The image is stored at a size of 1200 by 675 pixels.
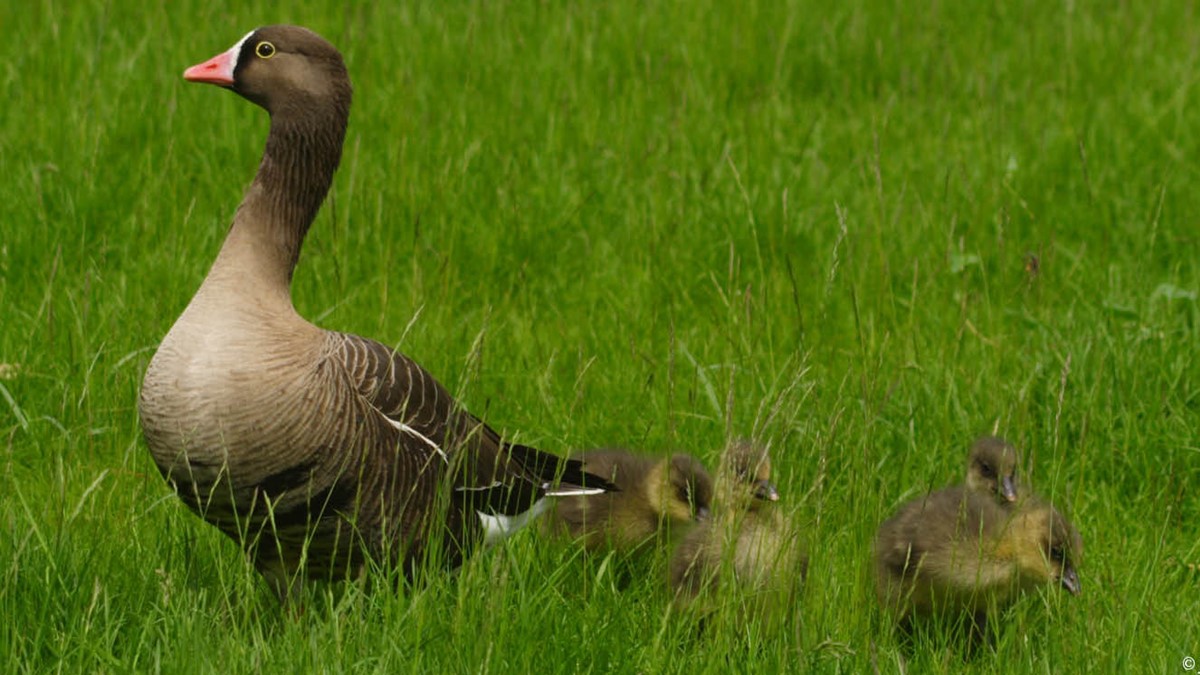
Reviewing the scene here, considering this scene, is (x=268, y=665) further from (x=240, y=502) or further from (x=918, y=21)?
(x=918, y=21)

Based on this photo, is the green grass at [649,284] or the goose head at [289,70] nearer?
the green grass at [649,284]

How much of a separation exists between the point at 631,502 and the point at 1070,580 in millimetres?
1441

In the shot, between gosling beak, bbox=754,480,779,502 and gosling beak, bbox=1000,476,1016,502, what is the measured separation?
67 cm

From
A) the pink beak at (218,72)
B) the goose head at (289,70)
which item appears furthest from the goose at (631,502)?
the pink beak at (218,72)

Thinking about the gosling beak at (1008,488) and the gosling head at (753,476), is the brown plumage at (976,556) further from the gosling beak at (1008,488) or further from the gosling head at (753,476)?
the gosling head at (753,476)

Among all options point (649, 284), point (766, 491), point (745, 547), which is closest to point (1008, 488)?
point (766, 491)

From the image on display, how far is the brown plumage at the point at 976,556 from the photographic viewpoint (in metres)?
4.67

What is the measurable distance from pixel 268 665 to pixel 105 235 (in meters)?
3.27

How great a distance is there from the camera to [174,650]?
391 centimetres

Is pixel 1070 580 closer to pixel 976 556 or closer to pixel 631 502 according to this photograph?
pixel 976 556

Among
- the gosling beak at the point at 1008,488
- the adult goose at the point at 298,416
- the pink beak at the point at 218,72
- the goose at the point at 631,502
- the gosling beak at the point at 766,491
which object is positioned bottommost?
the goose at the point at 631,502

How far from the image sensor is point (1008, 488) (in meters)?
4.99

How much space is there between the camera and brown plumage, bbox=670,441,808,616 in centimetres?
414

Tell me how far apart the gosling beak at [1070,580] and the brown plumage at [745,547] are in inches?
27.6
